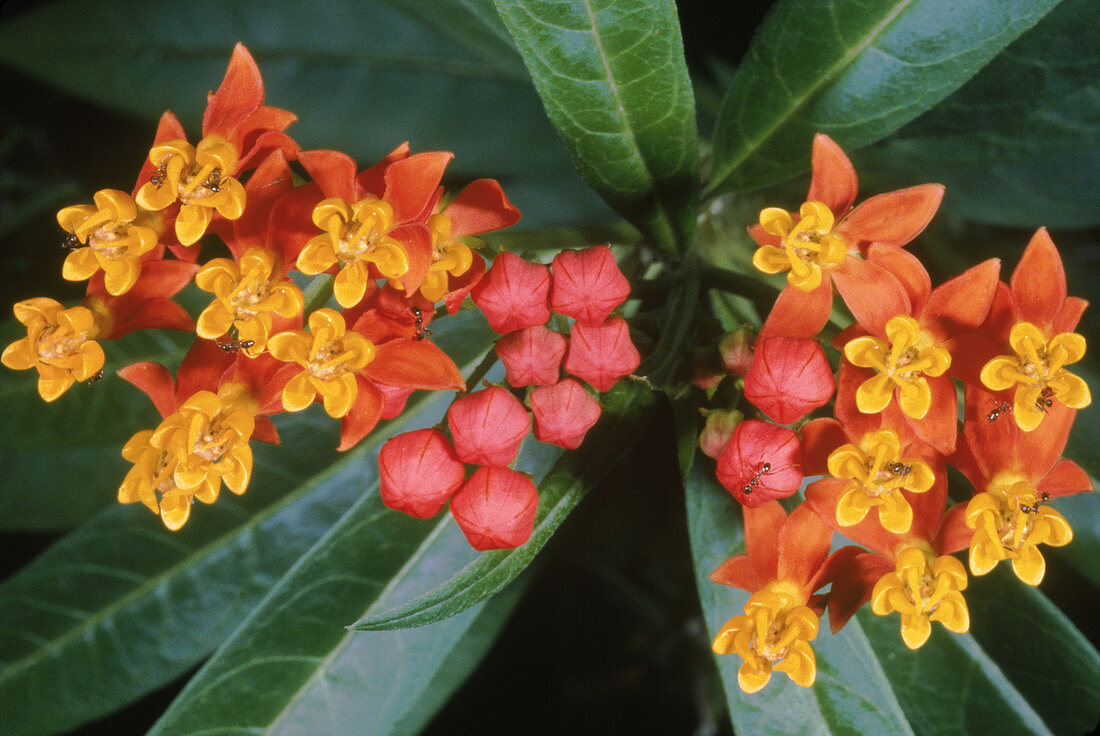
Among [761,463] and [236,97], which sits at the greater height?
[236,97]

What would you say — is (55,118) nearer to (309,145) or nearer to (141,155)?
(141,155)

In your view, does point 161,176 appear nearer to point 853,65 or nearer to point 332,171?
point 332,171

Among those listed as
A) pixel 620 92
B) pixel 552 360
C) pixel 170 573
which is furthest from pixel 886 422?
pixel 170 573

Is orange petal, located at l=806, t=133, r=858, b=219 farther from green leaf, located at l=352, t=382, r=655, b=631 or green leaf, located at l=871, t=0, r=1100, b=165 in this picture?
green leaf, located at l=871, t=0, r=1100, b=165

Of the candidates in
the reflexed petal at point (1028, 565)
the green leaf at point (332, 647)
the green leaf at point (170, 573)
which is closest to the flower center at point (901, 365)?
the reflexed petal at point (1028, 565)

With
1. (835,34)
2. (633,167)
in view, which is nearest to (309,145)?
(633,167)

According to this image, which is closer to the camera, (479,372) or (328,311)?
(328,311)

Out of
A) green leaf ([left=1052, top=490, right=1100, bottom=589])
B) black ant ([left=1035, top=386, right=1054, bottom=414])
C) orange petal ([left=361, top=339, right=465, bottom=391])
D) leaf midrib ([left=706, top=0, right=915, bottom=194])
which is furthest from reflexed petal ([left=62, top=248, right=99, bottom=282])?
green leaf ([left=1052, top=490, right=1100, bottom=589])
